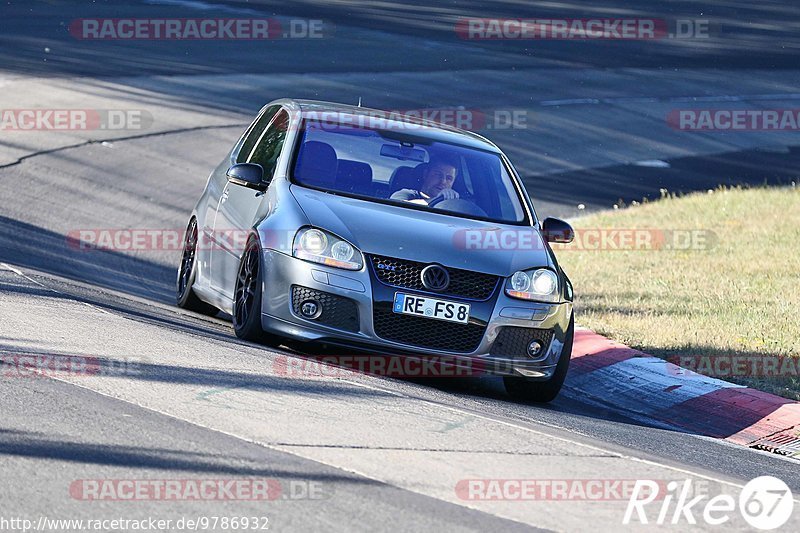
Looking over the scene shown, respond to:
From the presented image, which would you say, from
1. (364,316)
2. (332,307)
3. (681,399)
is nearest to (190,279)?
(332,307)

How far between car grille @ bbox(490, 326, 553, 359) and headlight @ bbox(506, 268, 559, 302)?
20 cm

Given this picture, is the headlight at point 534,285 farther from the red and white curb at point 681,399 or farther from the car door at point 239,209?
the car door at point 239,209

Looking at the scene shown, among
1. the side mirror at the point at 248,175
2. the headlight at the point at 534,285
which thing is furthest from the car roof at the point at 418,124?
the headlight at the point at 534,285

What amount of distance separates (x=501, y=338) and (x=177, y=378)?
7.22 ft

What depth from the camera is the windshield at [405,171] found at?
941 cm

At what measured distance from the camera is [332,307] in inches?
332

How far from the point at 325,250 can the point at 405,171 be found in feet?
4.49

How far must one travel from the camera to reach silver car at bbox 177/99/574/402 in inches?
331

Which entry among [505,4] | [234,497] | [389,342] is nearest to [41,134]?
[389,342]

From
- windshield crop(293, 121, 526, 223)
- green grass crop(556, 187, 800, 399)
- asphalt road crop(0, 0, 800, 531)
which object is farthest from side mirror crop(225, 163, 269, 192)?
green grass crop(556, 187, 800, 399)

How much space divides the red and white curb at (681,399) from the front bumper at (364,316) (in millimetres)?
1214

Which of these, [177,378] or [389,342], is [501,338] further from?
[177,378]

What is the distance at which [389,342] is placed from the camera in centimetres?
841

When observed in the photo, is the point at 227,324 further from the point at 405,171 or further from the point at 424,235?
the point at 424,235
